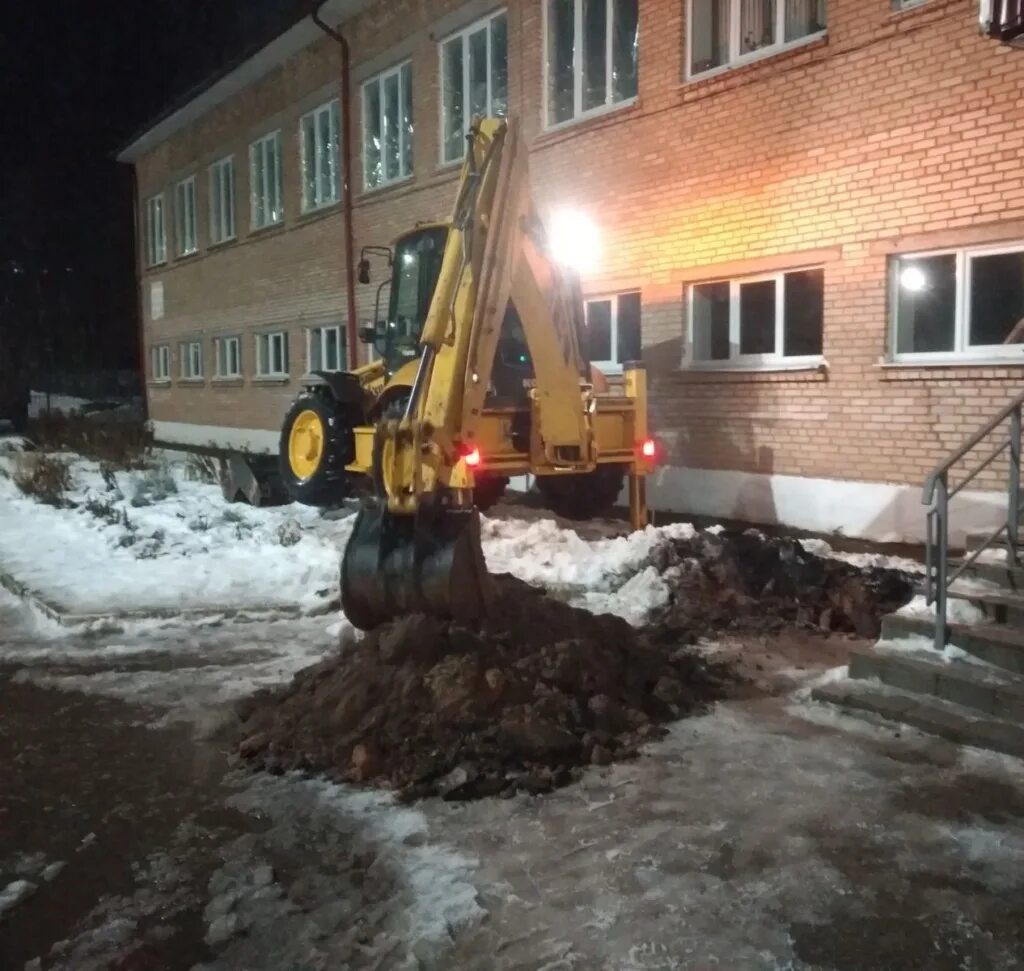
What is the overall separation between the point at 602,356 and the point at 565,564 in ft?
17.3

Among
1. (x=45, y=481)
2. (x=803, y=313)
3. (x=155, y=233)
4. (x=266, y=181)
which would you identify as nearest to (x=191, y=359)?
(x=155, y=233)

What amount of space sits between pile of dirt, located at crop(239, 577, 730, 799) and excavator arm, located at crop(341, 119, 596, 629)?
0.39 m

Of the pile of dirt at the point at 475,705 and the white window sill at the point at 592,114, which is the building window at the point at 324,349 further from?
the pile of dirt at the point at 475,705

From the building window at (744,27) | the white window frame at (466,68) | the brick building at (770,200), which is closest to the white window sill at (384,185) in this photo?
the brick building at (770,200)

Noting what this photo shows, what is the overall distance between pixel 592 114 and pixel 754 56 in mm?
2561

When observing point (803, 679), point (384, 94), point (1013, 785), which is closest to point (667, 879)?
point (1013, 785)

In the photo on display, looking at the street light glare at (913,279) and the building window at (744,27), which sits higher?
the building window at (744,27)

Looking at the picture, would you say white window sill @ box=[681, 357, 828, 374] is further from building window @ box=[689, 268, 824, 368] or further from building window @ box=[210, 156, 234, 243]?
building window @ box=[210, 156, 234, 243]

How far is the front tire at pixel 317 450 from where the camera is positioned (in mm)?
9922

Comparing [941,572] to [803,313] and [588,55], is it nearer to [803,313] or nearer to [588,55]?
[803,313]

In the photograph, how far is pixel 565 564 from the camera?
884 cm

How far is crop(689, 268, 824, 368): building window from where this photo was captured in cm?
1076

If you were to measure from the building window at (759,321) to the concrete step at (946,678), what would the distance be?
5417 mm

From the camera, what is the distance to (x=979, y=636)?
5.46 m
